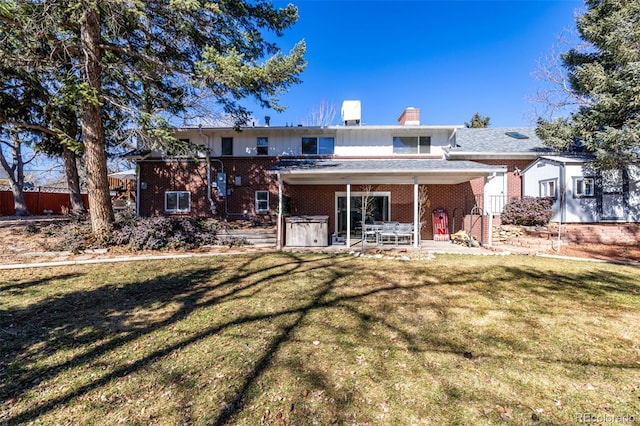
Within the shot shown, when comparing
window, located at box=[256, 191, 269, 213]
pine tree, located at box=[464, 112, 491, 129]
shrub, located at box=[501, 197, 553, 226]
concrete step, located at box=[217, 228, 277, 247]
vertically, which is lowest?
concrete step, located at box=[217, 228, 277, 247]

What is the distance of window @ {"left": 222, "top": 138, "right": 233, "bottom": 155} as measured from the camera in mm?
15539

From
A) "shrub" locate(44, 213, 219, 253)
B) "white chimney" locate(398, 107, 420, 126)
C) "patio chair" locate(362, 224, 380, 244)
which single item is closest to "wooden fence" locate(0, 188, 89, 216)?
"shrub" locate(44, 213, 219, 253)

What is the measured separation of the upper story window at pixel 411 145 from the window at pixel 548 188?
219 inches

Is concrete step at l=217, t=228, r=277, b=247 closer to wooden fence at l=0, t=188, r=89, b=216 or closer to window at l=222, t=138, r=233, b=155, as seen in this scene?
window at l=222, t=138, r=233, b=155

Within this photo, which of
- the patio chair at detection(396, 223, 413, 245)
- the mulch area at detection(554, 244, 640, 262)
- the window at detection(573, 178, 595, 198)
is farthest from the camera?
the window at detection(573, 178, 595, 198)

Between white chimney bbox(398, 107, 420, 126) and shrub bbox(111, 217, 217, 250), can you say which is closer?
shrub bbox(111, 217, 217, 250)

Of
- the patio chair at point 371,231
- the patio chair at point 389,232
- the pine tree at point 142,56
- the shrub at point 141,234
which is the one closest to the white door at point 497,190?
the patio chair at point 389,232

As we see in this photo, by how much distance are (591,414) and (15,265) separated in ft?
39.8

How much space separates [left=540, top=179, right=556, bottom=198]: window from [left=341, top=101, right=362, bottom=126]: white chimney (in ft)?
31.3

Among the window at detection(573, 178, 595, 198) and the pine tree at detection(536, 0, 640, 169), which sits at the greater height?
the pine tree at detection(536, 0, 640, 169)

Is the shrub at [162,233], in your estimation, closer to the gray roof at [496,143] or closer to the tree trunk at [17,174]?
the tree trunk at [17,174]

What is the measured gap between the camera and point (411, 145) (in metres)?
15.0

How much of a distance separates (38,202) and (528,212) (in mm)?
31818

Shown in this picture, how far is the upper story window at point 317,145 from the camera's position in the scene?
15.2 meters
